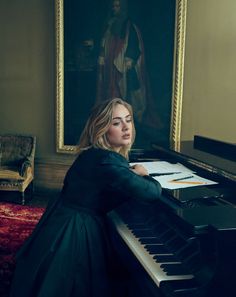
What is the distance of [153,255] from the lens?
1.53 metres

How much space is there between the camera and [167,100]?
194 inches

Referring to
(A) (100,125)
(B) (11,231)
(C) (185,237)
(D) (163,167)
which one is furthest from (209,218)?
(B) (11,231)

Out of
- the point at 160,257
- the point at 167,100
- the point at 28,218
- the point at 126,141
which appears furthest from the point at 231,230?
the point at 167,100

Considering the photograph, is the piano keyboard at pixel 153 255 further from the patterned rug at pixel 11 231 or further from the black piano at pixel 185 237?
the patterned rug at pixel 11 231

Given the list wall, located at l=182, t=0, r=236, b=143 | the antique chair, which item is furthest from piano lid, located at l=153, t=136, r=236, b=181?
the antique chair

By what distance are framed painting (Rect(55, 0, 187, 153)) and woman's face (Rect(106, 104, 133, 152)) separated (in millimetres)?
3024

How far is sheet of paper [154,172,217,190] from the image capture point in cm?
183

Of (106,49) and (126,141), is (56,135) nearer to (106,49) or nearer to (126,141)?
(106,49)

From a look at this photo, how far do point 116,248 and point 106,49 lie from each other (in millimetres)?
3584

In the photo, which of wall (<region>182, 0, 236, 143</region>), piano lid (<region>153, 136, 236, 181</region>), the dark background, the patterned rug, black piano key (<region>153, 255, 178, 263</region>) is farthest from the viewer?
the dark background

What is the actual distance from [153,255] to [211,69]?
11.9 ft

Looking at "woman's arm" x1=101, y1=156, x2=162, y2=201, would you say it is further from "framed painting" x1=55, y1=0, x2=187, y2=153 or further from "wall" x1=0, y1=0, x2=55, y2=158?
"wall" x1=0, y1=0, x2=55, y2=158

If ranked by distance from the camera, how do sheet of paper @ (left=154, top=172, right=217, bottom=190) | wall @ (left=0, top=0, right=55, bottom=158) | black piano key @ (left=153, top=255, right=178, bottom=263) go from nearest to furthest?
1. black piano key @ (left=153, top=255, right=178, bottom=263)
2. sheet of paper @ (left=154, top=172, right=217, bottom=190)
3. wall @ (left=0, top=0, right=55, bottom=158)

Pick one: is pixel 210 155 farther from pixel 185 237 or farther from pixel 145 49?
pixel 145 49
